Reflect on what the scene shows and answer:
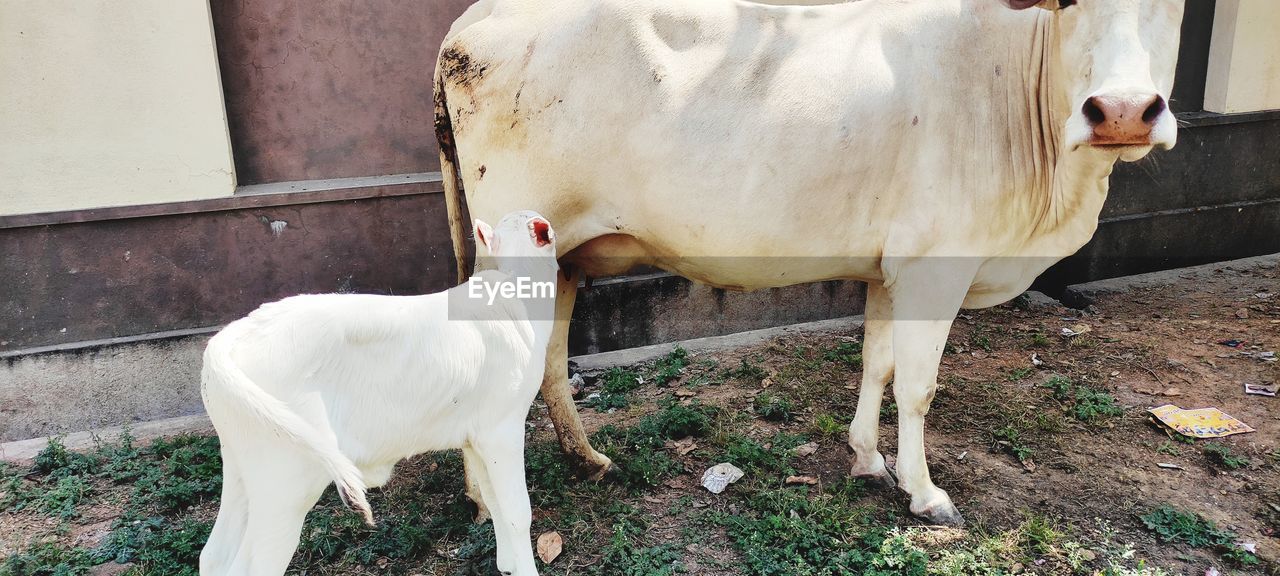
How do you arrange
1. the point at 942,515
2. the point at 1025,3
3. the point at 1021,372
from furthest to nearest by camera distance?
the point at 1021,372 → the point at 942,515 → the point at 1025,3

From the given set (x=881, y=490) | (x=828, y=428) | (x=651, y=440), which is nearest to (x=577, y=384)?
(x=651, y=440)

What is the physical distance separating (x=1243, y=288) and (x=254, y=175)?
6530 mm

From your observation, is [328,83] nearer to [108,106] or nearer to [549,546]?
[108,106]

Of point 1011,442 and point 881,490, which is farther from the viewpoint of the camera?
point 1011,442

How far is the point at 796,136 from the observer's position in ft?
11.2

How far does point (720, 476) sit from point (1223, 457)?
2282 mm

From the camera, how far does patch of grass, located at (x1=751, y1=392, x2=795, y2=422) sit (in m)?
4.66

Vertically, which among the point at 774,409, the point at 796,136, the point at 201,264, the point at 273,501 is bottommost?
the point at 774,409

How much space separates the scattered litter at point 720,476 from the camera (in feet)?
12.9

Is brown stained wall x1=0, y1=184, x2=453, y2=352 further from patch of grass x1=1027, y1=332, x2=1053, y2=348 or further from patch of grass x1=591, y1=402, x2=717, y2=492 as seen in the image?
patch of grass x1=1027, y1=332, x2=1053, y2=348

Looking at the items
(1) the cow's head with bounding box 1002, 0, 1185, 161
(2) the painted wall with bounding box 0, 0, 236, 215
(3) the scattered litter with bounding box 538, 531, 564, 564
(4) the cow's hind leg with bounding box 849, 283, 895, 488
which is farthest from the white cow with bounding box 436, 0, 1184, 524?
(2) the painted wall with bounding box 0, 0, 236, 215

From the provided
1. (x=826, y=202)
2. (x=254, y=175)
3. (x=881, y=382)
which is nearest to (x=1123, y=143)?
(x=826, y=202)

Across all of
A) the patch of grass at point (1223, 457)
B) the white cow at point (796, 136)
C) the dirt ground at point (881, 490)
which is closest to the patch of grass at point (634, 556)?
the dirt ground at point (881, 490)

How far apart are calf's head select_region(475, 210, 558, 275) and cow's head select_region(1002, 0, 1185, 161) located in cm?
173
